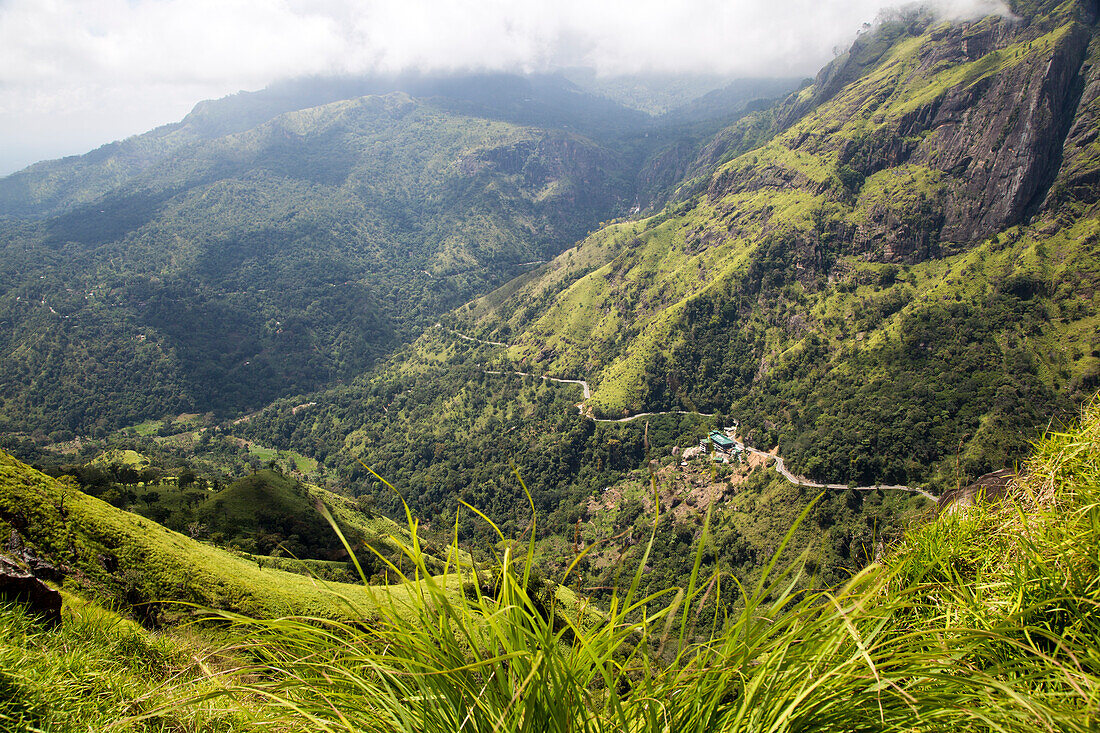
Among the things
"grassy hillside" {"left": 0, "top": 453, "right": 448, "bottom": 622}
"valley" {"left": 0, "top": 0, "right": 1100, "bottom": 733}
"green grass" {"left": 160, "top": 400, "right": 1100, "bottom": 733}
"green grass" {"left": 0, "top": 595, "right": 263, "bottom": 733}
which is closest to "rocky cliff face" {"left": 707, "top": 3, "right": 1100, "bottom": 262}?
"valley" {"left": 0, "top": 0, "right": 1100, "bottom": 733}

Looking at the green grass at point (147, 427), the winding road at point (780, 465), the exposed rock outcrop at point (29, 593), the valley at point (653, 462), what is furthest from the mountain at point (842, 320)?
the exposed rock outcrop at point (29, 593)

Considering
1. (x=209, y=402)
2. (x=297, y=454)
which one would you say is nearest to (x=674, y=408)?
(x=297, y=454)

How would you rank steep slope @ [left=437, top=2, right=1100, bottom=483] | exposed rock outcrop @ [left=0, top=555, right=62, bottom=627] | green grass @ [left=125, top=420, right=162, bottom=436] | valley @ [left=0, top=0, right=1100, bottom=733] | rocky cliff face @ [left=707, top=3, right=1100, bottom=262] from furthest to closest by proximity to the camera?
1. green grass @ [left=125, top=420, right=162, bottom=436]
2. rocky cliff face @ [left=707, top=3, right=1100, bottom=262]
3. steep slope @ [left=437, top=2, right=1100, bottom=483]
4. exposed rock outcrop @ [left=0, top=555, right=62, bottom=627]
5. valley @ [left=0, top=0, right=1100, bottom=733]

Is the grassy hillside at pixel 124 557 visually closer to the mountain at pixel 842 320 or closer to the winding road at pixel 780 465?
the winding road at pixel 780 465

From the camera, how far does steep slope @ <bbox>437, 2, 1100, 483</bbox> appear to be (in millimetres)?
69938

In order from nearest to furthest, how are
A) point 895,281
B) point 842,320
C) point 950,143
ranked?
point 842,320 → point 895,281 → point 950,143

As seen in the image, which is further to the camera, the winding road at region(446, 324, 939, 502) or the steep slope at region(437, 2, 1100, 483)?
the steep slope at region(437, 2, 1100, 483)

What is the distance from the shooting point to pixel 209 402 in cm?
15012

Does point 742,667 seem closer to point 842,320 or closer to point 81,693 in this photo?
point 81,693

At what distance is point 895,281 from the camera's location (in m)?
97.9

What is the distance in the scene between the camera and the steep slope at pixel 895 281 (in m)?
69.9

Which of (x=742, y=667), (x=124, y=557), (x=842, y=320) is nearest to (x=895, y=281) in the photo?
(x=842, y=320)

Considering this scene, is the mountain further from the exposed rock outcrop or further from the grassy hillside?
the exposed rock outcrop

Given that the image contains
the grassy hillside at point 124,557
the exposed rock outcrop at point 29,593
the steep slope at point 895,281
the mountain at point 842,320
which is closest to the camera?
the exposed rock outcrop at point 29,593
